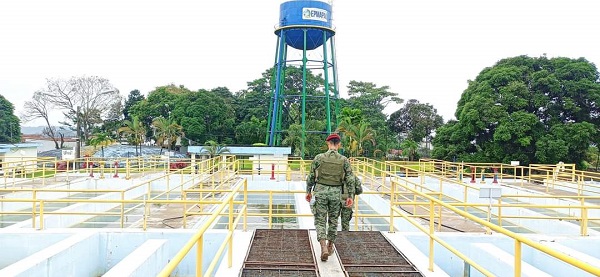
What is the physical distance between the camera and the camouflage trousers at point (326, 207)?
544cm

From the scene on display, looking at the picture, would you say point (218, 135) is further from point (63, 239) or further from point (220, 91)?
point (63, 239)

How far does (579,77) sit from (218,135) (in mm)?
28987

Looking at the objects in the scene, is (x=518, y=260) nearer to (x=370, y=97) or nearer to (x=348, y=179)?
(x=348, y=179)

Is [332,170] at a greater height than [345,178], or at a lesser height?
greater

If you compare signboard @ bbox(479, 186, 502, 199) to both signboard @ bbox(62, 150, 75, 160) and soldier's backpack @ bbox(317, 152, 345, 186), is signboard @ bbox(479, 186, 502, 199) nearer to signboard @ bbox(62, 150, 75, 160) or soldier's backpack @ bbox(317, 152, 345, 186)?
soldier's backpack @ bbox(317, 152, 345, 186)

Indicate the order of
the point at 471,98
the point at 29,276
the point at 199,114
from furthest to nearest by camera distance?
the point at 199,114 → the point at 471,98 → the point at 29,276

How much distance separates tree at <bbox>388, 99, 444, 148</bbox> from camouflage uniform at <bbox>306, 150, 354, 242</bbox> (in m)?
39.2

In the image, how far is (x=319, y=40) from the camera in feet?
107

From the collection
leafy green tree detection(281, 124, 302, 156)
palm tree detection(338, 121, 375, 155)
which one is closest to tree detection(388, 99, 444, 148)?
palm tree detection(338, 121, 375, 155)

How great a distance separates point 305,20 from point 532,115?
1560 cm

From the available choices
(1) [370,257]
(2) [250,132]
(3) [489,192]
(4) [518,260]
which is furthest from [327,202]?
(2) [250,132]

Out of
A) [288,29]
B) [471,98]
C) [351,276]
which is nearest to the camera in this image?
[351,276]

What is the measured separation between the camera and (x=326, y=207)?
549 cm

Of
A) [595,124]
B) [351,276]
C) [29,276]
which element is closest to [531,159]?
[595,124]
